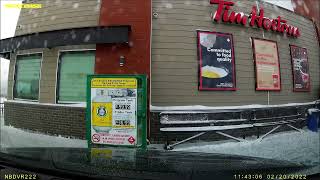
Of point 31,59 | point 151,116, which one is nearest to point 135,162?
point 151,116

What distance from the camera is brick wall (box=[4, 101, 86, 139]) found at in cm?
897

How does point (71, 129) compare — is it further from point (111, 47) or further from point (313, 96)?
point (313, 96)

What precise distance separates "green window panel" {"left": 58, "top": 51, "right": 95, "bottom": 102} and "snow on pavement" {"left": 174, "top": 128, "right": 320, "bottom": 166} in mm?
3183

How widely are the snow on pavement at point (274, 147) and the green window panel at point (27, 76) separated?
4861mm

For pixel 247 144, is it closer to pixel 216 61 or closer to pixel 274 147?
pixel 274 147

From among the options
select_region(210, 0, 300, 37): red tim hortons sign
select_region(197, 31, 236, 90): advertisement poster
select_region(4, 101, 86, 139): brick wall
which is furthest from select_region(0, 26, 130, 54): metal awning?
select_region(210, 0, 300, 37): red tim hortons sign

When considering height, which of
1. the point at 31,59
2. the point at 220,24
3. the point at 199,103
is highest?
the point at 220,24

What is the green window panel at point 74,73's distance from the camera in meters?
9.22

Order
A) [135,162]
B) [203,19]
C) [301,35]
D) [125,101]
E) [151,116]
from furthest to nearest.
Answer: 1. [301,35]
2. [203,19]
3. [151,116]
4. [125,101]
5. [135,162]

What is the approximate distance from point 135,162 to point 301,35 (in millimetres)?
9922

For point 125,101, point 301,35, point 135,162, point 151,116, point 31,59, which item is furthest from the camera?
point 301,35

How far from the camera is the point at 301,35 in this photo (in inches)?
461

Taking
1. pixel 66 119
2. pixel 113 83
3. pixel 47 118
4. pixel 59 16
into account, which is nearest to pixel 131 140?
pixel 113 83

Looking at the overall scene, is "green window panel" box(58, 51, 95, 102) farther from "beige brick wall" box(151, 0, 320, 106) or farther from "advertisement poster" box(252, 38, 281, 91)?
"advertisement poster" box(252, 38, 281, 91)
